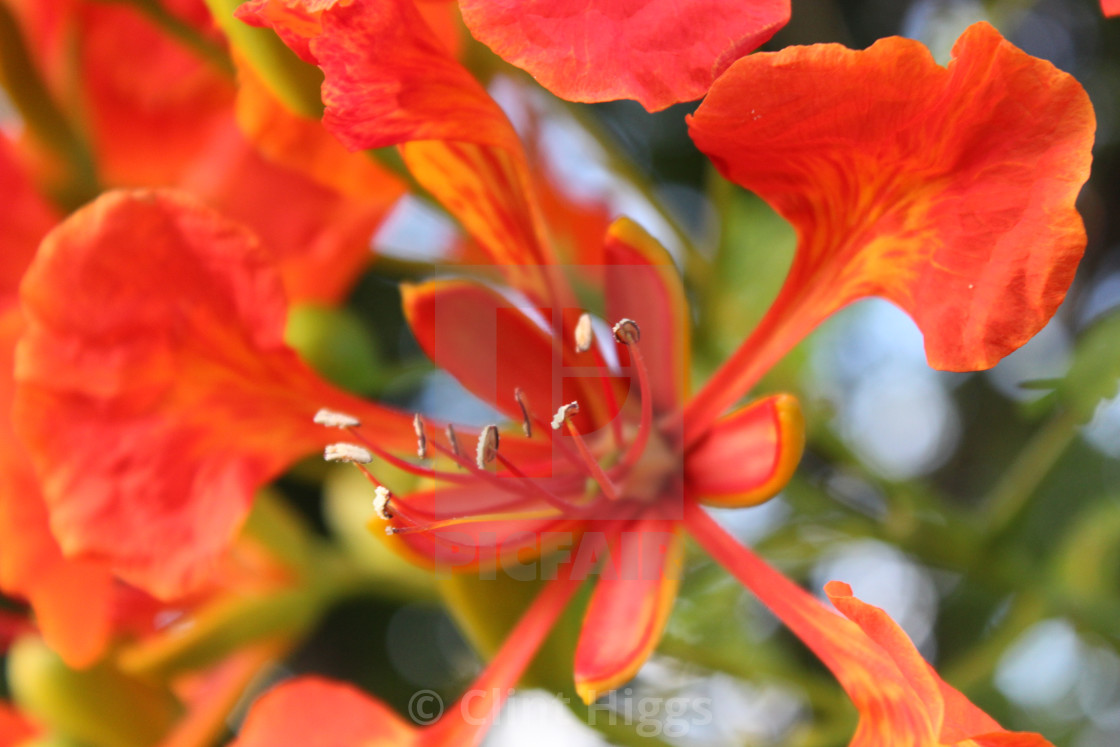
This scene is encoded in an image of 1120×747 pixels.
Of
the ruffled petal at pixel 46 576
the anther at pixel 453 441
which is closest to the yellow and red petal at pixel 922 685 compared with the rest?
the anther at pixel 453 441

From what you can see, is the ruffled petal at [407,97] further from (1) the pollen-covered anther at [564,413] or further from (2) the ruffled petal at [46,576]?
(2) the ruffled petal at [46,576]

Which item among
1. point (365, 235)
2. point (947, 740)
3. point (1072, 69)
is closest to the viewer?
point (947, 740)

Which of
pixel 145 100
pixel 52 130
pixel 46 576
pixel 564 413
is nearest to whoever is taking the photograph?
pixel 564 413

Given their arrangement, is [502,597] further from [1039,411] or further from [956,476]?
[956,476]

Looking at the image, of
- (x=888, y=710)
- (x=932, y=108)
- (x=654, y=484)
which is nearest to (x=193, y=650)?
(x=654, y=484)

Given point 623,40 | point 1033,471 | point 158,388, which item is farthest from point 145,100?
point 1033,471

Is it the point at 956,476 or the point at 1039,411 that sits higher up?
the point at 1039,411

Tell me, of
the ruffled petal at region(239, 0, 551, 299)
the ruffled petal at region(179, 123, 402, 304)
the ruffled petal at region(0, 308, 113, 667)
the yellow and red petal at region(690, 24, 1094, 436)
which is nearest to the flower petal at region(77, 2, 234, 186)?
the ruffled petal at region(179, 123, 402, 304)

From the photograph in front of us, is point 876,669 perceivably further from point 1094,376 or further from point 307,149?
point 307,149

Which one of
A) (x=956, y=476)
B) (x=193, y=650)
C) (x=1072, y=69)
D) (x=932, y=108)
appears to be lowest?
(x=956, y=476)
